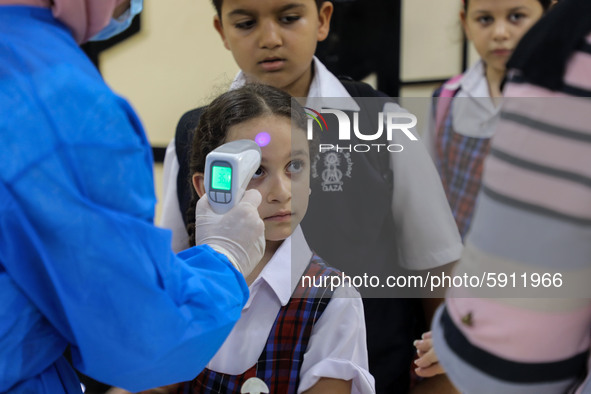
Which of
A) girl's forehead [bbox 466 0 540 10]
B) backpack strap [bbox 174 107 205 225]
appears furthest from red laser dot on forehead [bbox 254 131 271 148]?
girl's forehead [bbox 466 0 540 10]

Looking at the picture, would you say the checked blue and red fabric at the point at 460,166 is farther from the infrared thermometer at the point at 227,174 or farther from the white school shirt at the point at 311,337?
the infrared thermometer at the point at 227,174

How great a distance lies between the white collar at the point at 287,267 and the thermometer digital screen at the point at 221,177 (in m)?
0.19

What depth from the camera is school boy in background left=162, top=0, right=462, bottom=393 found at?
3.57 feet

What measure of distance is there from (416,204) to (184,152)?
0.44 metres

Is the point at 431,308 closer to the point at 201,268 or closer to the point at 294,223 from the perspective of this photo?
the point at 294,223

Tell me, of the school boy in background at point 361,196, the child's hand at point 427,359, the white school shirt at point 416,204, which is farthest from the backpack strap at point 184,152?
the child's hand at point 427,359

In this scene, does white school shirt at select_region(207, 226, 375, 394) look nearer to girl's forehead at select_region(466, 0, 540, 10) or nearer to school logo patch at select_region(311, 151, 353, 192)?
school logo patch at select_region(311, 151, 353, 192)

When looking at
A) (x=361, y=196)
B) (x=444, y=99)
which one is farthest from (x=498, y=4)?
(x=361, y=196)

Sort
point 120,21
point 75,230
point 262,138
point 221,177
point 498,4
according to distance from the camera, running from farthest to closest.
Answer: point 498,4, point 262,138, point 221,177, point 120,21, point 75,230

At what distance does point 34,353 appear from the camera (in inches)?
27.4

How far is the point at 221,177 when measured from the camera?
2.85ft

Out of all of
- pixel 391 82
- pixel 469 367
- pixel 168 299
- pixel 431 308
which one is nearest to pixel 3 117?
pixel 168 299

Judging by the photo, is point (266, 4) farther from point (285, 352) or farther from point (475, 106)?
point (285, 352)

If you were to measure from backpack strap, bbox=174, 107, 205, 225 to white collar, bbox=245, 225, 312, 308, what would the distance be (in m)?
0.24
